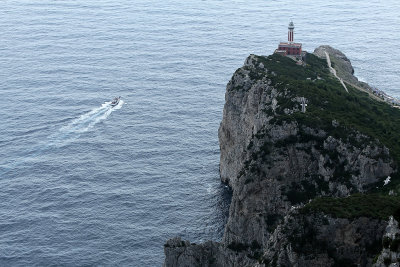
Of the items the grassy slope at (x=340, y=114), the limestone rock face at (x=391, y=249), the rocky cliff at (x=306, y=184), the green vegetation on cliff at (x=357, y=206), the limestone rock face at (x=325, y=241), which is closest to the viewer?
the limestone rock face at (x=391, y=249)

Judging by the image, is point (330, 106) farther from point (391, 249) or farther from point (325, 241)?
point (391, 249)

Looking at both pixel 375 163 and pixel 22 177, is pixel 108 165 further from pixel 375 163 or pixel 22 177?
pixel 375 163

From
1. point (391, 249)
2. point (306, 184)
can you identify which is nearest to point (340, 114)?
point (306, 184)

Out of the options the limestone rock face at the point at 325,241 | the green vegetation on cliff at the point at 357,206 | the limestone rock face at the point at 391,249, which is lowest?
the limestone rock face at the point at 325,241

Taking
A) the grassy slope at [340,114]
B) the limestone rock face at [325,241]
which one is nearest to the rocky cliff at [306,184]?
the limestone rock face at [325,241]

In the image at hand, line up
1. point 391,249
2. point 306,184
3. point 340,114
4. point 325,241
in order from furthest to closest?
point 340,114 → point 306,184 → point 325,241 → point 391,249

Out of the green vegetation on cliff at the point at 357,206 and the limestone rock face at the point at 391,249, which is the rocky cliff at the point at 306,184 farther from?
the limestone rock face at the point at 391,249
